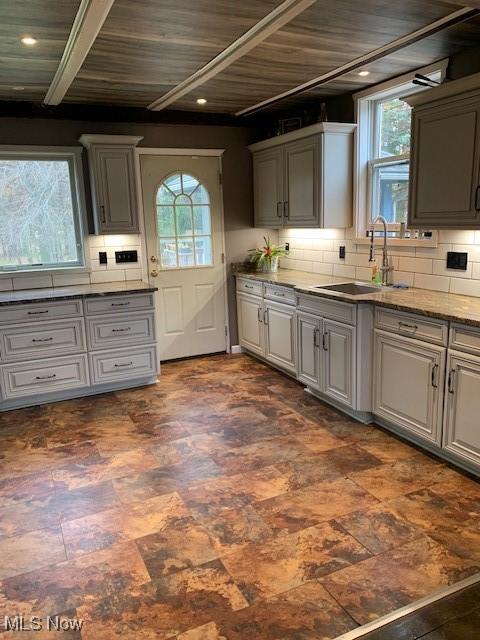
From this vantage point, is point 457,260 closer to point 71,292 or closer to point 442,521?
point 442,521

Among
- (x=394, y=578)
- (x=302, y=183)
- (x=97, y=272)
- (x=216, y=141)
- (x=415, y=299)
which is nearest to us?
(x=394, y=578)

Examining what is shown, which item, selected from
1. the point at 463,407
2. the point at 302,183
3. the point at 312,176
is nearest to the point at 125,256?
the point at 302,183

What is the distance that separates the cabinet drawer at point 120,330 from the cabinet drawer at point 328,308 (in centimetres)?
137

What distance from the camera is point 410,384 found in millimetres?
3031

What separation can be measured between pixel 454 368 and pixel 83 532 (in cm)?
212

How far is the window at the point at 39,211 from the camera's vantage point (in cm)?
425

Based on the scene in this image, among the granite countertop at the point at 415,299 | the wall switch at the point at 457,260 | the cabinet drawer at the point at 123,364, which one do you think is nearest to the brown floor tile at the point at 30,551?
the cabinet drawer at the point at 123,364

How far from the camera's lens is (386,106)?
12.7ft

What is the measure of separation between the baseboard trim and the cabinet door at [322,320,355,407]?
5.17 ft

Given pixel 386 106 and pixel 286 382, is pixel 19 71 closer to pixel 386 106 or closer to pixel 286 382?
pixel 386 106

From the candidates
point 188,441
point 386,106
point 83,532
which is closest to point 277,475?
point 188,441

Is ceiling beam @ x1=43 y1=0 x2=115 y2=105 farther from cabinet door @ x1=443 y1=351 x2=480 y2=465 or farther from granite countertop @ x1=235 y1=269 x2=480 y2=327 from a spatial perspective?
cabinet door @ x1=443 y1=351 x2=480 y2=465

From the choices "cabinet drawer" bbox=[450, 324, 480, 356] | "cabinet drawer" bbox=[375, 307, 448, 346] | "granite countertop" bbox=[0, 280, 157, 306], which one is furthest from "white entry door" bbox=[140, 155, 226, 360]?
"cabinet drawer" bbox=[450, 324, 480, 356]

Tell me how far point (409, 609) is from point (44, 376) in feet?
10.4
